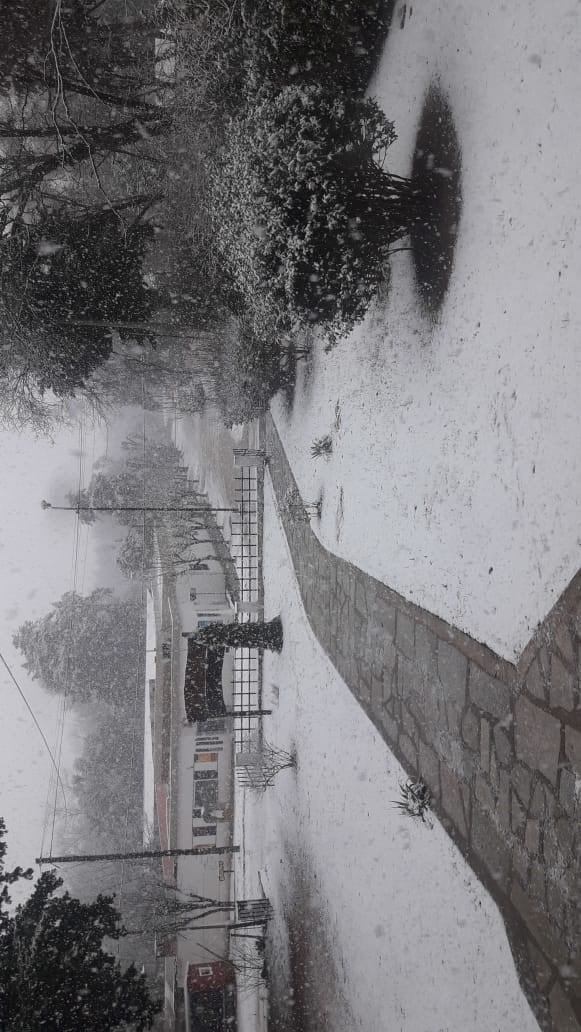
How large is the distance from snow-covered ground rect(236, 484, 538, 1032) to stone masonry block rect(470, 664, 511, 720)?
112 centimetres

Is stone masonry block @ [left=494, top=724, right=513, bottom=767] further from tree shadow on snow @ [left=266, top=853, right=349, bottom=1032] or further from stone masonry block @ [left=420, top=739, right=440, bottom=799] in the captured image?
tree shadow on snow @ [left=266, top=853, right=349, bottom=1032]

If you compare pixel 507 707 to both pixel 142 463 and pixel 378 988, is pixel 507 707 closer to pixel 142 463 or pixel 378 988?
pixel 378 988

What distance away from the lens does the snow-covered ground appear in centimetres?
404

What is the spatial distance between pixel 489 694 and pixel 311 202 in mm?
3843

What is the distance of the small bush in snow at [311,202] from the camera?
4.88 metres

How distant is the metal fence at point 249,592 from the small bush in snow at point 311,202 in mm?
6053

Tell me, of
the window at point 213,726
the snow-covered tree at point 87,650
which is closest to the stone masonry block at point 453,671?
the window at point 213,726

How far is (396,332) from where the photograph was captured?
587cm

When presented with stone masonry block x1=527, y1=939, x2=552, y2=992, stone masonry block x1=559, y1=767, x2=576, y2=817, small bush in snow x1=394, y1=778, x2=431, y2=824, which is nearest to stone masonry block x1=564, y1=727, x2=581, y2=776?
stone masonry block x1=559, y1=767, x2=576, y2=817

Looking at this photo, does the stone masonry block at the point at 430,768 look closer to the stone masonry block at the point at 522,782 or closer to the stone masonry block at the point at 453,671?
the stone masonry block at the point at 453,671

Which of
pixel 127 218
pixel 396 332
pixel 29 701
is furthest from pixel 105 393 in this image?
pixel 29 701

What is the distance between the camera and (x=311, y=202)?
483cm

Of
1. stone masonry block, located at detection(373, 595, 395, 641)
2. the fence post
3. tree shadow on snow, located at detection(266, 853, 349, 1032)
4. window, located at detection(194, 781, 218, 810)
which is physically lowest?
tree shadow on snow, located at detection(266, 853, 349, 1032)

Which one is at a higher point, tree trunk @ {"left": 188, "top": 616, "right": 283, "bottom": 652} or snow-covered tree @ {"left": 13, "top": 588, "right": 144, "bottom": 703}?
snow-covered tree @ {"left": 13, "top": 588, "right": 144, "bottom": 703}
